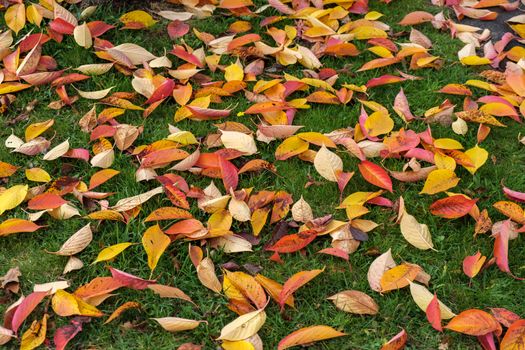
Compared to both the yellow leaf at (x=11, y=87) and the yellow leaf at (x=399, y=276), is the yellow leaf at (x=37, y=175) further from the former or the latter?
the yellow leaf at (x=399, y=276)

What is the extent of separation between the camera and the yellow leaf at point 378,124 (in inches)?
121

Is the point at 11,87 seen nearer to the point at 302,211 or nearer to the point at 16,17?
the point at 16,17

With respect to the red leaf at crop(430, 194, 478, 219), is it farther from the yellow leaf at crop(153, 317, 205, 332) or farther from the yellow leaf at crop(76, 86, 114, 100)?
the yellow leaf at crop(76, 86, 114, 100)

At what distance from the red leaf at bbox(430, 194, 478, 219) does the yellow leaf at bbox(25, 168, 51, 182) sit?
172cm

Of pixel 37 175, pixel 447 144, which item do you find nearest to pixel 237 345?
pixel 37 175

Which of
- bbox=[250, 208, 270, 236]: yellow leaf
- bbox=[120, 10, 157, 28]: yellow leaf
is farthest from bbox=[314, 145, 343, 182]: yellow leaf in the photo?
bbox=[120, 10, 157, 28]: yellow leaf

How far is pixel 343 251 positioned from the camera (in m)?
2.58

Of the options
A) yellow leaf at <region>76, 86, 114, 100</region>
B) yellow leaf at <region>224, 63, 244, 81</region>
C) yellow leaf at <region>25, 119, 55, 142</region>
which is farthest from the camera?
yellow leaf at <region>224, 63, 244, 81</region>

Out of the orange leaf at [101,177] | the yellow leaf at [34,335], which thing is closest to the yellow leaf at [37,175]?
the orange leaf at [101,177]

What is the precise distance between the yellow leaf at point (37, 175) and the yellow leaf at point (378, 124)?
152 cm

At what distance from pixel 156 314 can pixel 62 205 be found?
0.70m

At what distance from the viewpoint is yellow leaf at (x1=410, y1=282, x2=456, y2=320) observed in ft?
7.69

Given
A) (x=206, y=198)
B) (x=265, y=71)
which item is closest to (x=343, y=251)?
(x=206, y=198)

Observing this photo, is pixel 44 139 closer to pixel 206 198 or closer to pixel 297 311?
pixel 206 198
